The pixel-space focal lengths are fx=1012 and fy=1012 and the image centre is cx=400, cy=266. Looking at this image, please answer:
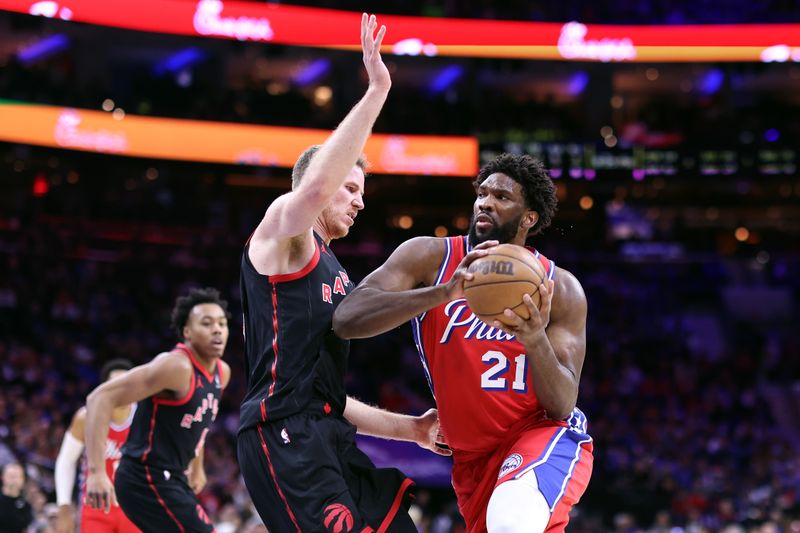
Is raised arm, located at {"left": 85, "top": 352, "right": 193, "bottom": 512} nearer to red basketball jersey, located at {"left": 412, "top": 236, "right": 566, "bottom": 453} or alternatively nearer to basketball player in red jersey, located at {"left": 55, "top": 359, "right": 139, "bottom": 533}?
basketball player in red jersey, located at {"left": 55, "top": 359, "right": 139, "bottom": 533}

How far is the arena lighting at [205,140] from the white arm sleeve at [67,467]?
12.2 meters

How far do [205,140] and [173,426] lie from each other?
47.9 ft

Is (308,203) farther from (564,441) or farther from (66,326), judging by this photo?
(66,326)

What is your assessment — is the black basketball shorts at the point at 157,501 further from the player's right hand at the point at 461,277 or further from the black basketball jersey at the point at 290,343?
the player's right hand at the point at 461,277

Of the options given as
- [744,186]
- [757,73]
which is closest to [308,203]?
[757,73]

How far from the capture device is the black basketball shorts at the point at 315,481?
3785 mm

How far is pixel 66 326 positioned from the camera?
705 inches

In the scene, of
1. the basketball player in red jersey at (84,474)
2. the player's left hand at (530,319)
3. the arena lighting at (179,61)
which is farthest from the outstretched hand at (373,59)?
the arena lighting at (179,61)

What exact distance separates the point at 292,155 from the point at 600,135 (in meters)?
6.38

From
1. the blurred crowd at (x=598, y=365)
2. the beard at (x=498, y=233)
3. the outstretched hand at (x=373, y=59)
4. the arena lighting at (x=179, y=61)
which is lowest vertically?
the blurred crowd at (x=598, y=365)

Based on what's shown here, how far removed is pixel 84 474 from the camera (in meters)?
6.69

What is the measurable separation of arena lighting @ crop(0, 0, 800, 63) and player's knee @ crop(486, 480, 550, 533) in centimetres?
1699

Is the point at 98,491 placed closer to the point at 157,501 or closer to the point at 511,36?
the point at 157,501

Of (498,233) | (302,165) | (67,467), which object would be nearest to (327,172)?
(302,165)
